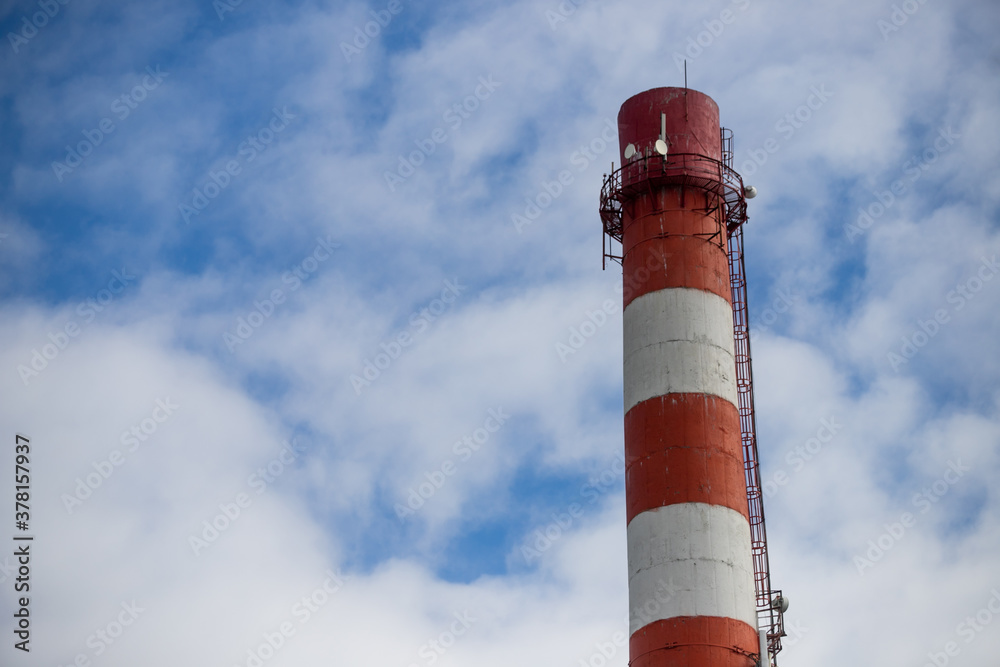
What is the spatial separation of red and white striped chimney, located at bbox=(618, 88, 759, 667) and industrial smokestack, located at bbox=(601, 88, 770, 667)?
0.04 meters

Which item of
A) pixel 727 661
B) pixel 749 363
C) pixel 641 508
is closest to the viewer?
pixel 727 661

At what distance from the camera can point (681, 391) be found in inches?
1356

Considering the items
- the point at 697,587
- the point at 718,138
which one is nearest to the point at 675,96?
the point at 718,138

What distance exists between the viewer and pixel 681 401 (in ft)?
113

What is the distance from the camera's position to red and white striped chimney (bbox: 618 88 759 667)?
3234 centimetres

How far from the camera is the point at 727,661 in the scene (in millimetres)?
31750

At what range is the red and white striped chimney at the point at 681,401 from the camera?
106 ft

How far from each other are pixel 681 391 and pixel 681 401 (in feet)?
0.96

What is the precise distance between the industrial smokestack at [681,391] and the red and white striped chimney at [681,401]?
0.12ft

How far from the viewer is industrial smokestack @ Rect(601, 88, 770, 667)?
32.4m

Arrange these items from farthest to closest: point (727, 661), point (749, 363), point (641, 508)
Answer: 1. point (749, 363)
2. point (641, 508)
3. point (727, 661)

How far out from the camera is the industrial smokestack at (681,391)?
32375 millimetres

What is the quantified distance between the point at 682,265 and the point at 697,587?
915 cm

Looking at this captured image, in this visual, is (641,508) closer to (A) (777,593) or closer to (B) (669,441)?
(B) (669,441)
